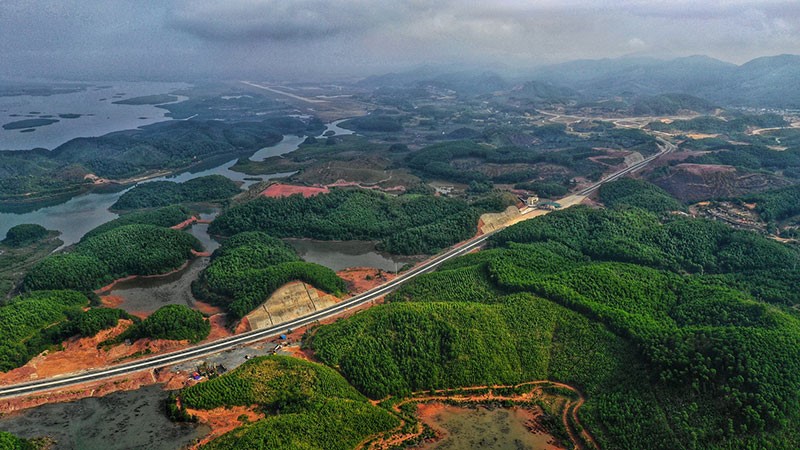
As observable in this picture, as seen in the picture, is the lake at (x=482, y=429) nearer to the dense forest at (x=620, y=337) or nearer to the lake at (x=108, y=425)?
the dense forest at (x=620, y=337)

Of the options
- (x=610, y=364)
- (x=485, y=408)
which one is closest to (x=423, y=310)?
(x=485, y=408)

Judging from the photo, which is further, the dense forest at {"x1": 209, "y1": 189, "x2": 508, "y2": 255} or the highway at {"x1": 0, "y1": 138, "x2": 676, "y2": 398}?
the dense forest at {"x1": 209, "y1": 189, "x2": 508, "y2": 255}

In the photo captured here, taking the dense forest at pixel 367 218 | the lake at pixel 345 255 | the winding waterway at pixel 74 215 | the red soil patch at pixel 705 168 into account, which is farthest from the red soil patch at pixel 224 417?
the red soil patch at pixel 705 168

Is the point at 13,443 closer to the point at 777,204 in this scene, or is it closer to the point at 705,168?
the point at 777,204

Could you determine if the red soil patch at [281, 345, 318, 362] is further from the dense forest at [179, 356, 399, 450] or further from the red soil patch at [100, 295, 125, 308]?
the red soil patch at [100, 295, 125, 308]

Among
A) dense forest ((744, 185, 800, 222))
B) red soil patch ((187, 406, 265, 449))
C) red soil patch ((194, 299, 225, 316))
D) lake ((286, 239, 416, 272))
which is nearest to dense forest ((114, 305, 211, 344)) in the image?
red soil patch ((194, 299, 225, 316))
